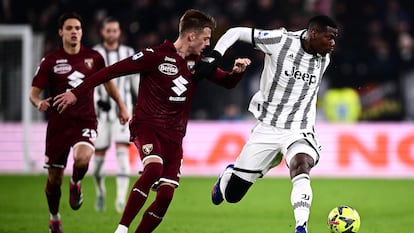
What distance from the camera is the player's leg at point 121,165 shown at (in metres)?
13.3

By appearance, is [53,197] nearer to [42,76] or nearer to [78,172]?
[78,172]

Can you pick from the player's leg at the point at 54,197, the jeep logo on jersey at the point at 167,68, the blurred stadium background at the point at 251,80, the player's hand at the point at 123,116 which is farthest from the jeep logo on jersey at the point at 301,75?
the blurred stadium background at the point at 251,80

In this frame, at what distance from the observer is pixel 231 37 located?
30.6 feet

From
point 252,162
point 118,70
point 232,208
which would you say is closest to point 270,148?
point 252,162

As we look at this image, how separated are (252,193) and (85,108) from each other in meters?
6.31

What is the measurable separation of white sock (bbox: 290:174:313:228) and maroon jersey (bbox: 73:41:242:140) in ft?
3.95

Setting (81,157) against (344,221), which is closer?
(344,221)

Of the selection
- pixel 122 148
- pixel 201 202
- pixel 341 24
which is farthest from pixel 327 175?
pixel 122 148

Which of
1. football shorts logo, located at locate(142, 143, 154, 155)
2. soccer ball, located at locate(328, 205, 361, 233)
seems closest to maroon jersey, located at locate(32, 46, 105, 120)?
football shorts logo, located at locate(142, 143, 154, 155)

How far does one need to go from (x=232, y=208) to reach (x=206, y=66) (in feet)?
18.4

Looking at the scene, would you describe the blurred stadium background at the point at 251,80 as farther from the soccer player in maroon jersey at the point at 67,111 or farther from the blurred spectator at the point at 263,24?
the soccer player in maroon jersey at the point at 67,111

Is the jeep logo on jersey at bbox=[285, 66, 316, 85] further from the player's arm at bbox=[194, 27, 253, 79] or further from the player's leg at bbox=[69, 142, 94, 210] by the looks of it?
the player's leg at bbox=[69, 142, 94, 210]

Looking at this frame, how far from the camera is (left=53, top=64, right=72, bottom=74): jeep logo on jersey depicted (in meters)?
10.6

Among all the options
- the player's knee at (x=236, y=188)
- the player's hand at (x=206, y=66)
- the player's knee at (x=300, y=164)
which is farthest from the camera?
the player's knee at (x=236, y=188)
